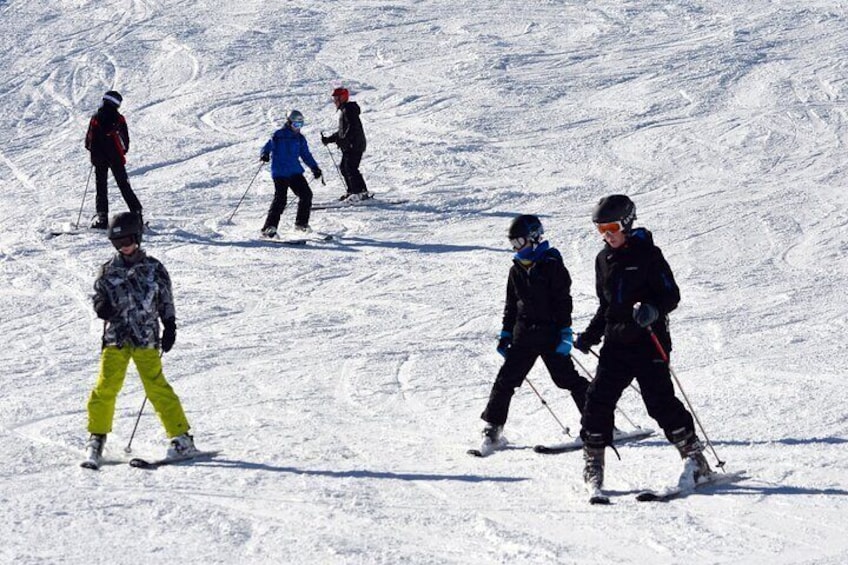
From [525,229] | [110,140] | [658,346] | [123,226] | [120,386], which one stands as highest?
[525,229]

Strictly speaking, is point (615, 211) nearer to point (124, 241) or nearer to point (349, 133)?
point (124, 241)

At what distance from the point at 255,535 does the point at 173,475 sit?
126 cm

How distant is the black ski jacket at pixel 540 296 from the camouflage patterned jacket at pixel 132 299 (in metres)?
2.02

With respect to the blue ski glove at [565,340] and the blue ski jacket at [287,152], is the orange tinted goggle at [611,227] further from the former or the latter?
the blue ski jacket at [287,152]

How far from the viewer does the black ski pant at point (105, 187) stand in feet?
49.6

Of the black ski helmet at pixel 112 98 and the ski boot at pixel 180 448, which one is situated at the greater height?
the black ski helmet at pixel 112 98

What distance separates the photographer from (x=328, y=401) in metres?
Answer: 9.06

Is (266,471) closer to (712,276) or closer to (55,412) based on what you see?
(55,412)

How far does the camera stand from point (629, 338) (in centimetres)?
650

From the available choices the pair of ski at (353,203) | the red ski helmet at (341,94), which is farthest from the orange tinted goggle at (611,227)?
the red ski helmet at (341,94)

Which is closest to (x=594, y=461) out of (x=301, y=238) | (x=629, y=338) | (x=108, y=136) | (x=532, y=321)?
(x=629, y=338)

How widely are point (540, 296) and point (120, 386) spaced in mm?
2524

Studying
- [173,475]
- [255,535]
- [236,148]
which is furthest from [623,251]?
[236,148]

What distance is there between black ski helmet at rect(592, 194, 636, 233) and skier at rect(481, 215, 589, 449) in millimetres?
841
